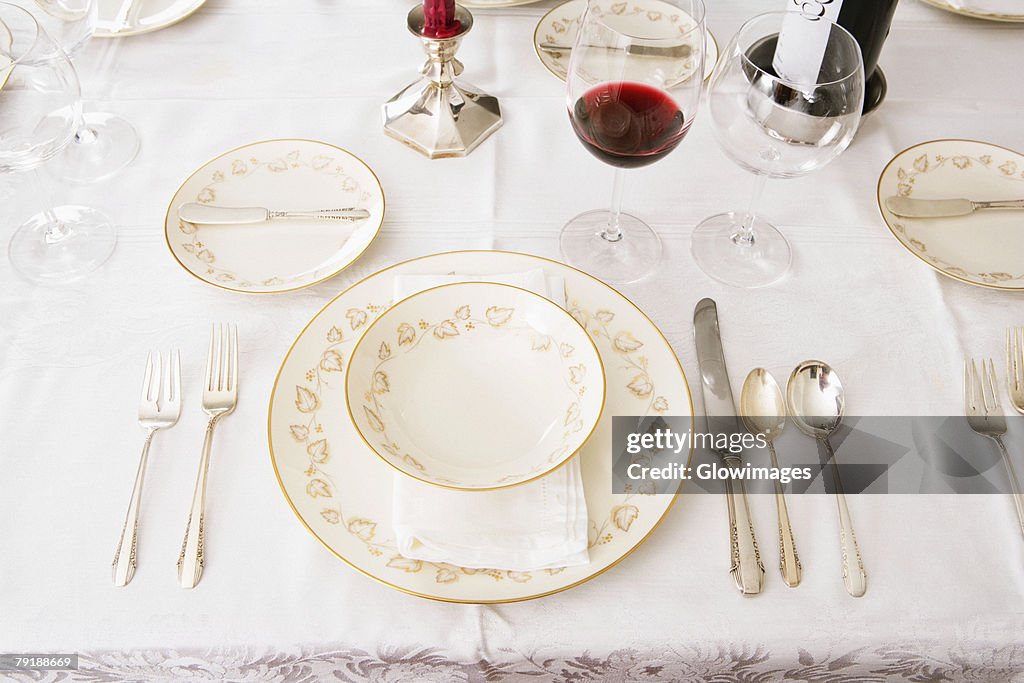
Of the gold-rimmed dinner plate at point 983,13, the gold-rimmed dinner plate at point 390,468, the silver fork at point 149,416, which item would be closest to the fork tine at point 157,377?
the silver fork at point 149,416

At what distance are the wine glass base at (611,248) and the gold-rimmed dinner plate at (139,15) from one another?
2.00 feet

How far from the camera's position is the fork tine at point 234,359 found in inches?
27.1

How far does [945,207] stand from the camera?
32.4 inches

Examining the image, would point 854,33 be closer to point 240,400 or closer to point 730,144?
point 730,144

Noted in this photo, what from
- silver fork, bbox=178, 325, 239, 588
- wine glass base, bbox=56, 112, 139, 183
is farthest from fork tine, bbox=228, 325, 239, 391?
wine glass base, bbox=56, 112, 139, 183

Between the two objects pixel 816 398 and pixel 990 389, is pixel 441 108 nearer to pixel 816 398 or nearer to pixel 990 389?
pixel 816 398

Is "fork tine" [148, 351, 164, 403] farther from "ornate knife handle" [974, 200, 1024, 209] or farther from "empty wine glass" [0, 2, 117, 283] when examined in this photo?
"ornate knife handle" [974, 200, 1024, 209]

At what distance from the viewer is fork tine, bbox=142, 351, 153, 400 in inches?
26.9

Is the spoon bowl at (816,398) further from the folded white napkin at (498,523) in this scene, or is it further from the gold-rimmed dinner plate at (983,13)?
the gold-rimmed dinner plate at (983,13)

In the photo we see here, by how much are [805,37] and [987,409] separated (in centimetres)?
36

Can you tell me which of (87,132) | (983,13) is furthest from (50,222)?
(983,13)

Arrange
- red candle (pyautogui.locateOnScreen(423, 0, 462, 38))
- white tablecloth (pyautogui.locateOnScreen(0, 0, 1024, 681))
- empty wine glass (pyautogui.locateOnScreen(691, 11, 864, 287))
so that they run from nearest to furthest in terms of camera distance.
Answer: white tablecloth (pyautogui.locateOnScreen(0, 0, 1024, 681)) → empty wine glass (pyautogui.locateOnScreen(691, 11, 864, 287)) → red candle (pyautogui.locateOnScreen(423, 0, 462, 38))

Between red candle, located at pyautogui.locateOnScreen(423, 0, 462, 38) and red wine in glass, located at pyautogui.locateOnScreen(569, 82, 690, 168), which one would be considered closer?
red wine in glass, located at pyautogui.locateOnScreen(569, 82, 690, 168)

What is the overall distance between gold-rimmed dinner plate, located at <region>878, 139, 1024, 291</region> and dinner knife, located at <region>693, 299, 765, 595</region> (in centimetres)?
23
